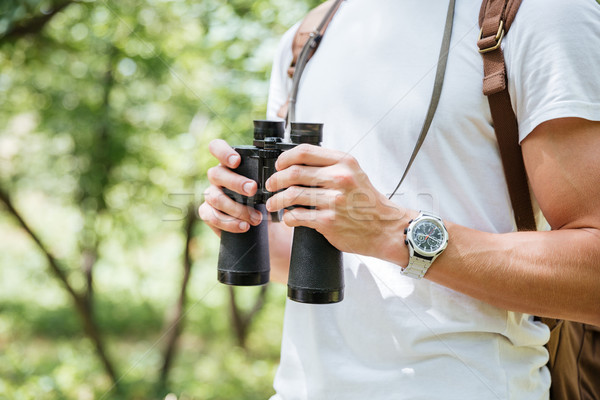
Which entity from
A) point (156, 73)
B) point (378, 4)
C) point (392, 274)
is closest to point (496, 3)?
point (378, 4)

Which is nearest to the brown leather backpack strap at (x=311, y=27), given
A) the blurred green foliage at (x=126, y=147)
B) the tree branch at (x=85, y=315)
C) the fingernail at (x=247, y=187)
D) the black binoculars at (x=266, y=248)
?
the black binoculars at (x=266, y=248)

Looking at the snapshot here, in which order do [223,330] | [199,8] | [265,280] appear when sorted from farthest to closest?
[223,330]
[199,8]
[265,280]

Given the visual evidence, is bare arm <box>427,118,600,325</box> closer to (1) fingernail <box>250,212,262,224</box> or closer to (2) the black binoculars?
(2) the black binoculars

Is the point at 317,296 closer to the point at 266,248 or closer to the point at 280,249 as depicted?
the point at 266,248

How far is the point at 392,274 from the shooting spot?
3.82ft

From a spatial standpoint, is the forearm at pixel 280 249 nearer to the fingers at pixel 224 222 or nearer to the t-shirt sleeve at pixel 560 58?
the fingers at pixel 224 222

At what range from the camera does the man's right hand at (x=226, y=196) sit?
1.22 metres

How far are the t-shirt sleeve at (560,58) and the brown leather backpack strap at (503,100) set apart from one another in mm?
39

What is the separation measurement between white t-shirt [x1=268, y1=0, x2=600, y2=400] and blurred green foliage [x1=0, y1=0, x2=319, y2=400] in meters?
1.84

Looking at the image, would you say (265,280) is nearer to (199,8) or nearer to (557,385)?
(557,385)

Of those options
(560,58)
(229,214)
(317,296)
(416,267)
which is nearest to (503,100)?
(560,58)

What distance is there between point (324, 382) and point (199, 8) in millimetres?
3078

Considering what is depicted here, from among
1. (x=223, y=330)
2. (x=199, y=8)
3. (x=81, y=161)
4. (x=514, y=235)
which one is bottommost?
(x=223, y=330)

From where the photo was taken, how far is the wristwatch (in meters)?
1.01
